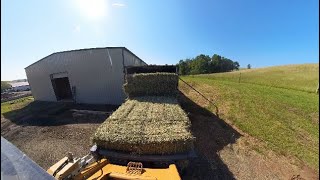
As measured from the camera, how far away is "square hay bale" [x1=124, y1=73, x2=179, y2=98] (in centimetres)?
1218

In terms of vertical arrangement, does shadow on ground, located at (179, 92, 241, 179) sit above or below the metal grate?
below

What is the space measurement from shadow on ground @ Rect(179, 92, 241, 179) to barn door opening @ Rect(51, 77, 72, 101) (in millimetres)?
12017

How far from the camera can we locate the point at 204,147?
29.2ft

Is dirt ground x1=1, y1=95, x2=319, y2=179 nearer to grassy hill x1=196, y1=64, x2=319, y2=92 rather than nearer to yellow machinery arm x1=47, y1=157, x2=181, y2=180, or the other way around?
yellow machinery arm x1=47, y1=157, x2=181, y2=180

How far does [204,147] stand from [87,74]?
12.4 m

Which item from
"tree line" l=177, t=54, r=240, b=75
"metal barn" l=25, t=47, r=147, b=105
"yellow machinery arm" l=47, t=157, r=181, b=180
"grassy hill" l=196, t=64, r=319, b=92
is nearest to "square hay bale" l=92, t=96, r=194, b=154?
"yellow machinery arm" l=47, t=157, r=181, b=180

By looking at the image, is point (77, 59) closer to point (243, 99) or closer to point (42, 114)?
point (42, 114)

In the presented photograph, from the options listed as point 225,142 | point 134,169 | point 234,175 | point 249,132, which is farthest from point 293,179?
point 134,169

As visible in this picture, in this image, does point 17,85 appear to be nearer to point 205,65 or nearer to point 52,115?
point 52,115

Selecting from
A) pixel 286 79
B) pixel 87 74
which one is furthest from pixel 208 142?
pixel 286 79

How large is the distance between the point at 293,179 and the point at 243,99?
9685 millimetres

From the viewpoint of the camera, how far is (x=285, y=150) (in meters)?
8.74

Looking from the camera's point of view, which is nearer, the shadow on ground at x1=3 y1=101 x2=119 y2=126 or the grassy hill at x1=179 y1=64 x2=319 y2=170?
the grassy hill at x1=179 y1=64 x2=319 y2=170

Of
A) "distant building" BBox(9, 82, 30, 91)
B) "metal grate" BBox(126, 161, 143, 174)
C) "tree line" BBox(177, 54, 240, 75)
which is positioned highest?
"distant building" BBox(9, 82, 30, 91)
